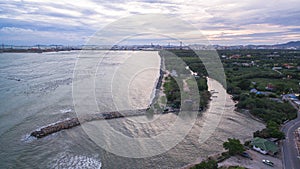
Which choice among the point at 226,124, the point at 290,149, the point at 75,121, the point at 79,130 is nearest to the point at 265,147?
the point at 290,149

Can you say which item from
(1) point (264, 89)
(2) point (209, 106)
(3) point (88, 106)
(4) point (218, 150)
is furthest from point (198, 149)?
(1) point (264, 89)

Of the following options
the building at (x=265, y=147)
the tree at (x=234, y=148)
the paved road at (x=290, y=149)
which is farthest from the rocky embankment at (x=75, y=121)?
the paved road at (x=290, y=149)

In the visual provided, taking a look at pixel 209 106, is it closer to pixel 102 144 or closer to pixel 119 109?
pixel 119 109

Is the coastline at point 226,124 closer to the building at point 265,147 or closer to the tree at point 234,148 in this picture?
the tree at point 234,148

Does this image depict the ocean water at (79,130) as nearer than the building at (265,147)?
Yes

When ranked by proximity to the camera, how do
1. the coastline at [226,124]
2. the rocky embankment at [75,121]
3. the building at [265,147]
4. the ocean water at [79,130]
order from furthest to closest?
1. the rocky embankment at [75,121]
2. the coastline at [226,124]
3. the building at [265,147]
4. the ocean water at [79,130]

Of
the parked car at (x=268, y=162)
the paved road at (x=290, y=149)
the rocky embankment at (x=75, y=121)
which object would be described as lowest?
the parked car at (x=268, y=162)
